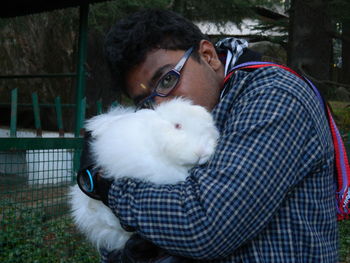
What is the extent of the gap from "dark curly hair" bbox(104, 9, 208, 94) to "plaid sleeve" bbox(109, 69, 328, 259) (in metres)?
0.55

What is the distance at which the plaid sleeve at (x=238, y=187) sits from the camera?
1.20 m

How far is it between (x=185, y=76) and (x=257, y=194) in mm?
682

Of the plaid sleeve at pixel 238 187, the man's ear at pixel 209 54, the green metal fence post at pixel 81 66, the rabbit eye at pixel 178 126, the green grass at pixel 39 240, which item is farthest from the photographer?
the green metal fence post at pixel 81 66

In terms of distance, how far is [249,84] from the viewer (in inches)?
56.7

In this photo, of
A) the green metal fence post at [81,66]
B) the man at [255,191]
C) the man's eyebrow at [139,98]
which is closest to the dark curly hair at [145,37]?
the man's eyebrow at [139,98]

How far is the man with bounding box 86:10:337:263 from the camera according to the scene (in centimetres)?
121

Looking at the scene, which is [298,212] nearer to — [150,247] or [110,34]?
[150,247]

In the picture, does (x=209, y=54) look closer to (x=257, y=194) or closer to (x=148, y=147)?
(x=148, y=147)

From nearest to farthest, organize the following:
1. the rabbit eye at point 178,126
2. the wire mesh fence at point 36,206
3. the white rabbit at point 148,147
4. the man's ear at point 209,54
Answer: the white rabbit at point 148,147, the rabbit eye at point 178,126, the man's ear at point 209,54, the wire mesh fence at point 36,206

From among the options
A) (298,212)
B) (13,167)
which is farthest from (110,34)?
(13,167)

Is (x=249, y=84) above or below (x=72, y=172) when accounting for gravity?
above

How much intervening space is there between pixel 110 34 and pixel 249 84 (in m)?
0.72

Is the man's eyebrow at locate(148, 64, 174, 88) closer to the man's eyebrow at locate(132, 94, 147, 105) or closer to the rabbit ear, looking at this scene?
the man's eyebrow at locate(132, 94, 147, 105)

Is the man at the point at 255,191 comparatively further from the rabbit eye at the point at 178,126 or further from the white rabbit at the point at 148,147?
the rabbit eye at the point at 178,126
